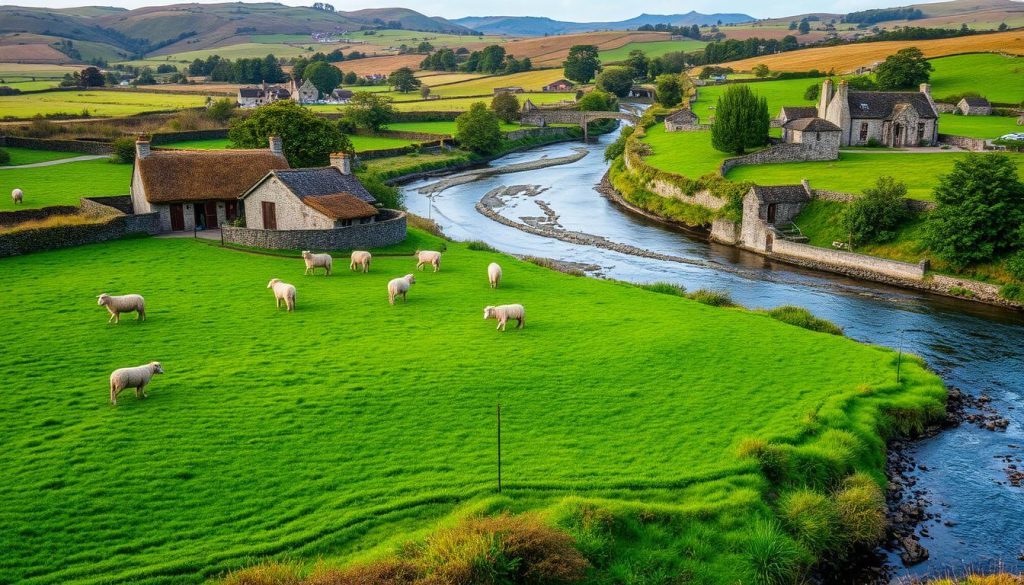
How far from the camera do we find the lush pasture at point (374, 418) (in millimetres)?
15695

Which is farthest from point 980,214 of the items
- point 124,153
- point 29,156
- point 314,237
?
point 29,156

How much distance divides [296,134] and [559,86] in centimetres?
10983

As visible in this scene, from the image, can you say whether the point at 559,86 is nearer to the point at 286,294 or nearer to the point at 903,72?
the point at 903,72

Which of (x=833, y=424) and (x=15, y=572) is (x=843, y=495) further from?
(x=15, y=572)

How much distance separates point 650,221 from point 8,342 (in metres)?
45.3

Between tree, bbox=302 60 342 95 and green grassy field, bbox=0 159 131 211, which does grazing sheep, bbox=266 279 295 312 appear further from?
tree, bbox=302 60 342 95

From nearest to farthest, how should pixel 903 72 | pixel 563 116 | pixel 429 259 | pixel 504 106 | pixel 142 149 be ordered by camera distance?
pixel 429 259 < pixel 142 149 < pixel 903 72 < pixel 504 106 < pixel 563 116

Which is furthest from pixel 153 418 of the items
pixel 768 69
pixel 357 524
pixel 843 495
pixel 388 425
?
pixel 768 69

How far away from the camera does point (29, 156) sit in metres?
69.2

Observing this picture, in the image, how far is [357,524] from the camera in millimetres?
15820

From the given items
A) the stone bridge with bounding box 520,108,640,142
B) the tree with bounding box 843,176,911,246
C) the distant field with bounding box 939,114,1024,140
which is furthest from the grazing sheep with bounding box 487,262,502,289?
the stone bridge with bounding box 520,108,640,142

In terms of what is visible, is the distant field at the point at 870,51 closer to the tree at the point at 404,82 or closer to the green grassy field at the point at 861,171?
the green grassy field at the point at 861,171

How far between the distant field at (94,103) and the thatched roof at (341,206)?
219ft

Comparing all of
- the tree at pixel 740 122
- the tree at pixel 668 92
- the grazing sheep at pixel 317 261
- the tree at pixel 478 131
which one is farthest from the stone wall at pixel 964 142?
the grazing sheep at pixel 317 261
